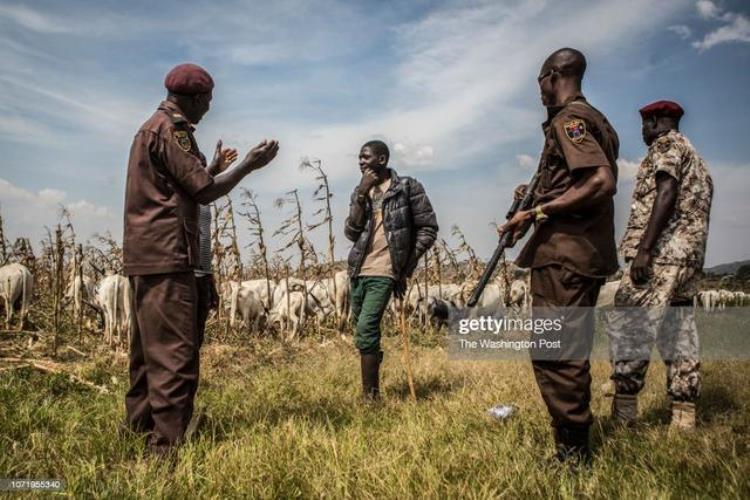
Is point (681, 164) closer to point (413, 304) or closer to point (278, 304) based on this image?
point (278, 304)

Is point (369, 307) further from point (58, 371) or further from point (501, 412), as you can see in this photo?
point (58, 371)

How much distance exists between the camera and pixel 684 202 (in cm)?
399

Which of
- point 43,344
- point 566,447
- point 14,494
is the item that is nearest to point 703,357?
point 566,447

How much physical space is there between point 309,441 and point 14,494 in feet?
4.88

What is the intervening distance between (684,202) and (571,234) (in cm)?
156

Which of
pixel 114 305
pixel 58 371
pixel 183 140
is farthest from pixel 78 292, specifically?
pixel 183 140

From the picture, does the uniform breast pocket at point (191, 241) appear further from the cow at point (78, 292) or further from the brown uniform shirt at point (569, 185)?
the cow at point (78, 292)

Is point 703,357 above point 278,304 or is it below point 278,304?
below

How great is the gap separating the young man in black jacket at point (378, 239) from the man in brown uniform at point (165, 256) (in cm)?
195

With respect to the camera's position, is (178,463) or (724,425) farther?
(724,425)

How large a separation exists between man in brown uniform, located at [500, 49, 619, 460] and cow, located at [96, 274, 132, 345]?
26.1ft

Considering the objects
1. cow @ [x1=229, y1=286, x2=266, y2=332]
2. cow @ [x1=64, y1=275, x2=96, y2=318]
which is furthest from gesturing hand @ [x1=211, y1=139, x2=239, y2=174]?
cow @ [x1=229, y1=286, x2=266, y2=332]

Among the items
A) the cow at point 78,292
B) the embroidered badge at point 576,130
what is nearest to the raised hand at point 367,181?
the embroidered badge at point 576,130

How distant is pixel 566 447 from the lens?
9.77 ft
